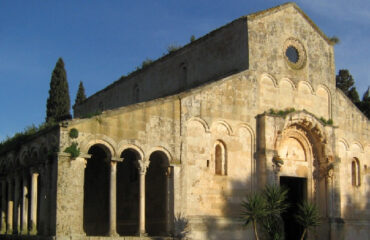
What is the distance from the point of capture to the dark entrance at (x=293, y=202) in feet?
96.1

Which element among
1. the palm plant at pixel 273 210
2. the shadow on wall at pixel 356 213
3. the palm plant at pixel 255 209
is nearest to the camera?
the palm plant at pixel 255 209

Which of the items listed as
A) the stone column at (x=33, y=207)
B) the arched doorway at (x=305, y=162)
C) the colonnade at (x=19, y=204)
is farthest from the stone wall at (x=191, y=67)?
the stone column at (x=33, y=207)

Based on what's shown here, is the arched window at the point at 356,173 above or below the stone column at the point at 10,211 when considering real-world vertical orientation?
above

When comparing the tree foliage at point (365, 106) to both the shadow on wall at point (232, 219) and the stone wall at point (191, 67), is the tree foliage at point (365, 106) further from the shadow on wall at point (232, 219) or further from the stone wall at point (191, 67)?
the shadow on wall at point (232, 219)

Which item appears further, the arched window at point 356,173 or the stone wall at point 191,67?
the arched window at point 356,173

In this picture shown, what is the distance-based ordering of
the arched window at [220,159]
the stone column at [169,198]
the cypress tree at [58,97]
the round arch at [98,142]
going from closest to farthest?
the round arch at [98,142] → the stone column at [169,198] → the arched window at [220,159] → the cypress tree at [58,97]

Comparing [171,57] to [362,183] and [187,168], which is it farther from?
[362,183]

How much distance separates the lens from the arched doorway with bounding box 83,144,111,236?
30.9m

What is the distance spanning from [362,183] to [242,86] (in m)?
10.2

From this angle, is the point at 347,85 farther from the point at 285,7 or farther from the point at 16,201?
the point at 16,201

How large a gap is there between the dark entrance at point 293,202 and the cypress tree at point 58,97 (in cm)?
→ 2293

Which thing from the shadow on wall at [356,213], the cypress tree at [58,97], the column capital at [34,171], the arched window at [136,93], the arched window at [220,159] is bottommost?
the shadow on wall at [356,213]

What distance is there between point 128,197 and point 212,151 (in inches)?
263

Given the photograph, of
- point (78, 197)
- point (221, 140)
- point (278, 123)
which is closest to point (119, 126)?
point (78, 197)
